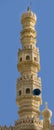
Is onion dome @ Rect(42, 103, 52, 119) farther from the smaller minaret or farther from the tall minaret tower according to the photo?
the tall minaret tower

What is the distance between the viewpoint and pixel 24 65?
216 ft

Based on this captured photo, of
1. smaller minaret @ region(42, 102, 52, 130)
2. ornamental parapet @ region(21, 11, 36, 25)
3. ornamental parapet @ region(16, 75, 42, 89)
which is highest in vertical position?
ornamental parapet @ region(21, 11, 36, 25)

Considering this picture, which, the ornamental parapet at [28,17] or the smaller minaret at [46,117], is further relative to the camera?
the ornamental parapet at [28,17]

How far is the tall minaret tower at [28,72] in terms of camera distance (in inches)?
2459

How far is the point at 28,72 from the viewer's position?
65312mm

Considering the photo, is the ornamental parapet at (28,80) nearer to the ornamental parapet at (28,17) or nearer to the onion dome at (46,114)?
the onion dome at (46,114)

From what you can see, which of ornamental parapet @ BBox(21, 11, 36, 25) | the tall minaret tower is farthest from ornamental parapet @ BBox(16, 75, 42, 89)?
ornamental parapet @ BBox(21, 11, 36, 25)

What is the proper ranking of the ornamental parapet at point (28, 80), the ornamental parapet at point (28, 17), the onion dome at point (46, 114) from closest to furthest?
the onion dome at point (46, 114) → the ornamental parapet at point (28, 80) → the ornamental parapet at point (28, 17)

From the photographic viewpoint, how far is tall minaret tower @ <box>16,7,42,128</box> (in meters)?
62.5

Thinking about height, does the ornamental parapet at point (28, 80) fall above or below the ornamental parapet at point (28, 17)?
below

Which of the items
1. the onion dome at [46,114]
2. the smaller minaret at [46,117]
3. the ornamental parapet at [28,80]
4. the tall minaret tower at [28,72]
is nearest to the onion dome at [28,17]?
the tall minaret tower at [28,72]

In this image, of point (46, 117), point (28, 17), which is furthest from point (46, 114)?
point (28, 17)

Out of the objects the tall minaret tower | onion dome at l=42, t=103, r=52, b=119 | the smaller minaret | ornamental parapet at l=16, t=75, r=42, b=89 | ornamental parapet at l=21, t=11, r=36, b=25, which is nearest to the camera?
the smaller minaret

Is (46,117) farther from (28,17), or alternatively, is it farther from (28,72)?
(28,17)
